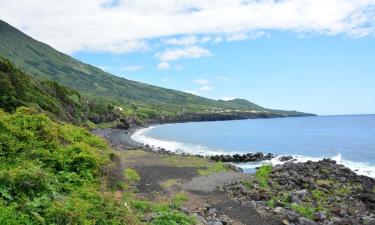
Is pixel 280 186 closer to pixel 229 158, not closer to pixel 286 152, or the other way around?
pixel 229 158

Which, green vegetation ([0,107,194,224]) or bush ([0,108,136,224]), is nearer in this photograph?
bush ([0,108,136,224])

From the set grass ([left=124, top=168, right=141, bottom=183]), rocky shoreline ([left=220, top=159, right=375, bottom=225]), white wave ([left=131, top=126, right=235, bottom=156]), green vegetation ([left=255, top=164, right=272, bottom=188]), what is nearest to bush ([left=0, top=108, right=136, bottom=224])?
grass ([left=124, top=168, right=141, bottom=183])

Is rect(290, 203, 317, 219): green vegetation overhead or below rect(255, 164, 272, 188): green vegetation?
below

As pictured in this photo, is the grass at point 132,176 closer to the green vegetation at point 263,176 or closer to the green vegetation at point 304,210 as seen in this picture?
the green vegetation at point 263,176

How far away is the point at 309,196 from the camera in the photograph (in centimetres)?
2795

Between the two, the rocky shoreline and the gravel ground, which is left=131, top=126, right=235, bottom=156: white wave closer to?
the rocky shoreline

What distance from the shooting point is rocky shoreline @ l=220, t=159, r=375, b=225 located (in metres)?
22.6

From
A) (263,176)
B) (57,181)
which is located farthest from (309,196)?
(57,181)

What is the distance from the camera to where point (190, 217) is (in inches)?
709

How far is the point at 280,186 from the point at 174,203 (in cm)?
1071

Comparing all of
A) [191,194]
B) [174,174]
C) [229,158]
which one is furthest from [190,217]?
[229,158]

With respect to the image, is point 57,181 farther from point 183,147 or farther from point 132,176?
point 183,147

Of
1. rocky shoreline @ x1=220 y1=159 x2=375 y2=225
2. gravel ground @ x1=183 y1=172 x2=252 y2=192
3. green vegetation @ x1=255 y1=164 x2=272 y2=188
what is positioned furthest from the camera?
green vegetation @ x1=255 y1=164 x2=272 y2=188

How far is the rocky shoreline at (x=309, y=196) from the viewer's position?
22.6m
